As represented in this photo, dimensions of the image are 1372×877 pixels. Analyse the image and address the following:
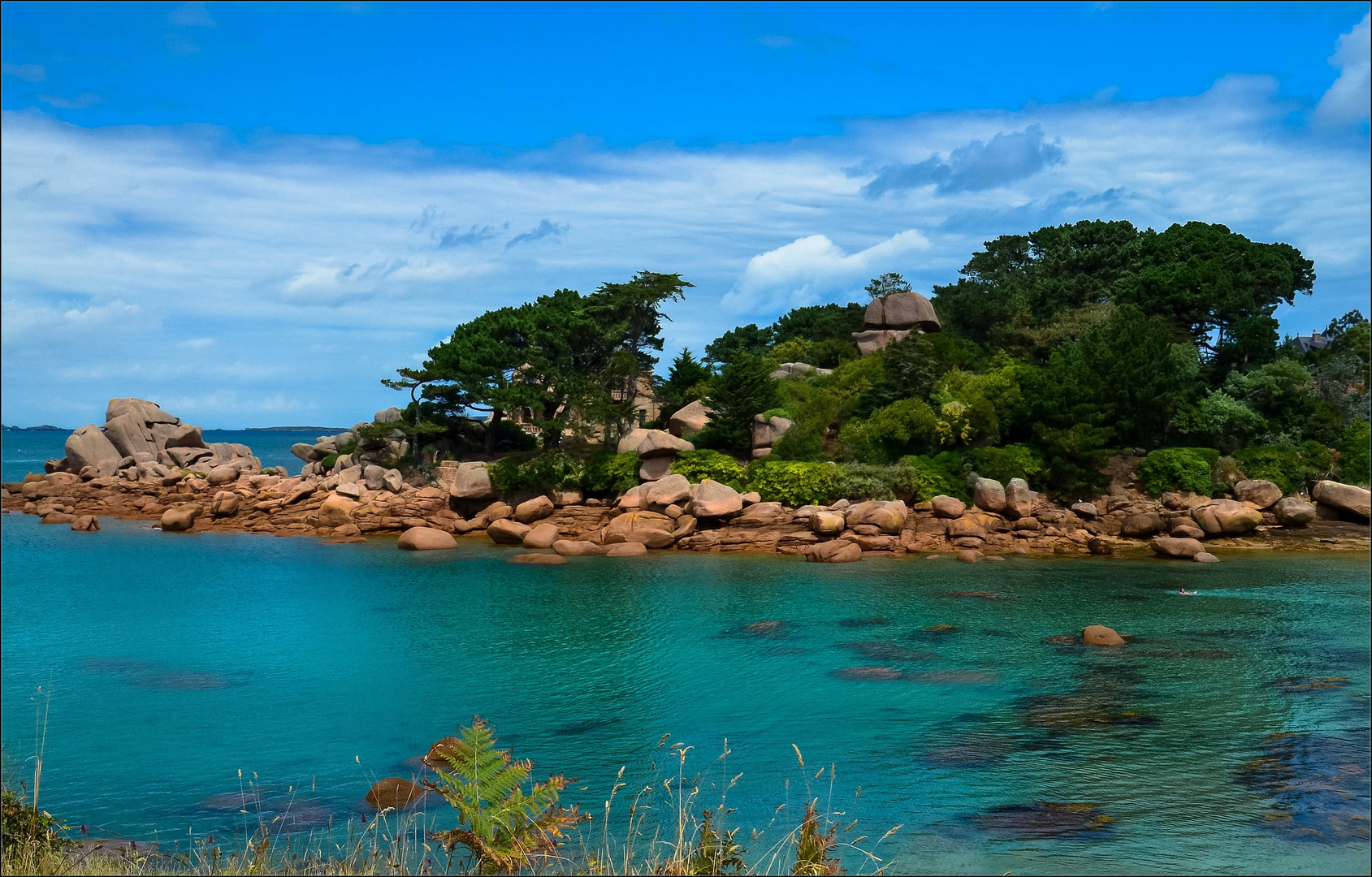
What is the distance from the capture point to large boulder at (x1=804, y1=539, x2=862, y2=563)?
33469mm

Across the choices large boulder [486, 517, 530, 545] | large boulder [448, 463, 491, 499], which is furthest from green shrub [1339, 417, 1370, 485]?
large boulder [448, 463, 491, 499]

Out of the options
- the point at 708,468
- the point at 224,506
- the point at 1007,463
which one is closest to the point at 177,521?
the point at 224,506

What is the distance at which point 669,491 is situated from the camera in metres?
39.5

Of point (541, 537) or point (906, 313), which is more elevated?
point (906, 313)

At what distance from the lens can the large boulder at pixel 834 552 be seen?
33.5 meters

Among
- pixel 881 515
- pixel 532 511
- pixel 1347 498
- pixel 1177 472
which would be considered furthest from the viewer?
pixel 532 511

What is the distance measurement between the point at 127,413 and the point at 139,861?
60949mm

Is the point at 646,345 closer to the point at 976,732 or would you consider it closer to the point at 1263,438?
the point at 1263,438

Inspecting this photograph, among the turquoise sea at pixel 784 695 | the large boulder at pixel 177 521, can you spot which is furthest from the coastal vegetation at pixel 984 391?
the large boulder at pixel 177 521

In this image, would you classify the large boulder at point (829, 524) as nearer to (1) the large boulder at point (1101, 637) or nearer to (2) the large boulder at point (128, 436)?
(1) the large boulder at point (1101, 637)

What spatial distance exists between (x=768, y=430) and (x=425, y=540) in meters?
15.3

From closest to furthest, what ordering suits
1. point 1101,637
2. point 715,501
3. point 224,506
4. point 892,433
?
point 1101,637
point 715,501
point 892,433
point 224,506

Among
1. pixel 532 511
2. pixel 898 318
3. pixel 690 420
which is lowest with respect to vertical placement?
pixel 532 511

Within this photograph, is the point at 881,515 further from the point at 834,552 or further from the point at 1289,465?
the point at 1289,465
